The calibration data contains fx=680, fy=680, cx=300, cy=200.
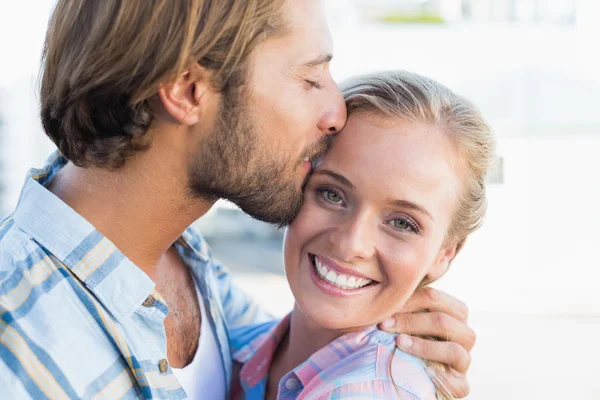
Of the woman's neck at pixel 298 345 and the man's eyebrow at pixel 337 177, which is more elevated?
the man's eyebrow at pixel 337 177

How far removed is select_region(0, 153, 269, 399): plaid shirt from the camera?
1171 millimetres

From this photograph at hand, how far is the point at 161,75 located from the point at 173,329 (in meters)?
0.60

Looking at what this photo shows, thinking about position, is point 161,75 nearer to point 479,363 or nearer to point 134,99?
point 134,99

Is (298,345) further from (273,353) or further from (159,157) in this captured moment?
(159,157)

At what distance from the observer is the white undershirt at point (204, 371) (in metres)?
1.55

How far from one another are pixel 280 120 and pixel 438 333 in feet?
2.00

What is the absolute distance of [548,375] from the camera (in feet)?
12.4

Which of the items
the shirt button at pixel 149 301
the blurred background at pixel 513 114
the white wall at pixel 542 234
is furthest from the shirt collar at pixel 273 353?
the white wall at pixel 542 234

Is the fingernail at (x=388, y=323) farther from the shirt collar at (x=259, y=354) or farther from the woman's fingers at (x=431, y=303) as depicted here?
the shirt collar at (x=259, y=354)

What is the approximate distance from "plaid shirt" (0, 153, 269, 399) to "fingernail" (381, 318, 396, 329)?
48 cm

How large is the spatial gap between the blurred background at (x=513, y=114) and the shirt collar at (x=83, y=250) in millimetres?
3271

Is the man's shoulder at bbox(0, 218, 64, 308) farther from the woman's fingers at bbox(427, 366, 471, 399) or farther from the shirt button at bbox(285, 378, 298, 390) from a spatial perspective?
the woman's fingers at bbox(427, 366, 471, 399)

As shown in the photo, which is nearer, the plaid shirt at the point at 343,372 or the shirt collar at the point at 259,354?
the plaid shirt at the point at 343,372

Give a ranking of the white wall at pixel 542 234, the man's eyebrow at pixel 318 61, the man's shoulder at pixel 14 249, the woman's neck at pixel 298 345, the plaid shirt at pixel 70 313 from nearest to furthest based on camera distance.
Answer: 1. the plaid shirt at pixel 70 313
2. the man's shoulder at pixel 14 249
3. the man's eyebrow at pixel 318 61
4. the woman's neck at pixel 298 345
5. the white wall at pixel 542 234
